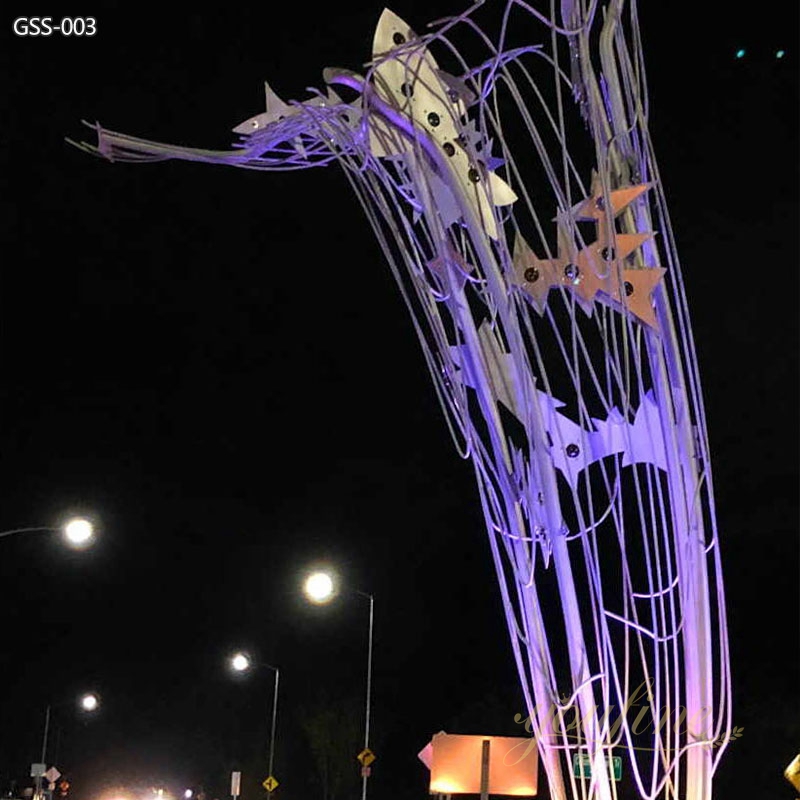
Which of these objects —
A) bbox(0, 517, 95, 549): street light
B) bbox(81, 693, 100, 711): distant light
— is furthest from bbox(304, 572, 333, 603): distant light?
bbox(81, 693, 100, 711): distant light

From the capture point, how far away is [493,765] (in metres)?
12.1

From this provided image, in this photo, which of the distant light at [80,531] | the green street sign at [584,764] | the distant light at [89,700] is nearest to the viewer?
the green street sign at [584,764]

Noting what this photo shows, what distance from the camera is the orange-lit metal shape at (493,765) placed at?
12.0 meters

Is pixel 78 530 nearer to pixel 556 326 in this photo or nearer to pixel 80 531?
pixel 80 531

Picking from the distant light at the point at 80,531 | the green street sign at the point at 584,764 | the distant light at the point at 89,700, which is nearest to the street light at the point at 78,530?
the distant light at the point at 80,531

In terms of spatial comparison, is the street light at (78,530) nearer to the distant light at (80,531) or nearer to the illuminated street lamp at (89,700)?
the distant light at (80,531)

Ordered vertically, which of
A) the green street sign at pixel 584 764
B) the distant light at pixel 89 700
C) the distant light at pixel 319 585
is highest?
the distant light at pixel 89 700

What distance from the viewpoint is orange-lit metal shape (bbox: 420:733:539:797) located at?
1202 cm

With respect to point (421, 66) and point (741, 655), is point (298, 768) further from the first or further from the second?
point (421, 66)

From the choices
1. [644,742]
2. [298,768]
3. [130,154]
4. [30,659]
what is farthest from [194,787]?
[130,154]

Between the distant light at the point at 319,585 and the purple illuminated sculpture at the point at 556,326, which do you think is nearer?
the purple illuminated sculpture at the point at 556,326

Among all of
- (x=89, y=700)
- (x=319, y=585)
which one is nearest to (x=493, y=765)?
(x=319, y=585)

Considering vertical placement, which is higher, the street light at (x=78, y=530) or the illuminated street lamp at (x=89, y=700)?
the illuminated street lamp at (x=89, y=700)

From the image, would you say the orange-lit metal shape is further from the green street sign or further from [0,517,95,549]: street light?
[0,517,95,549]: street light
